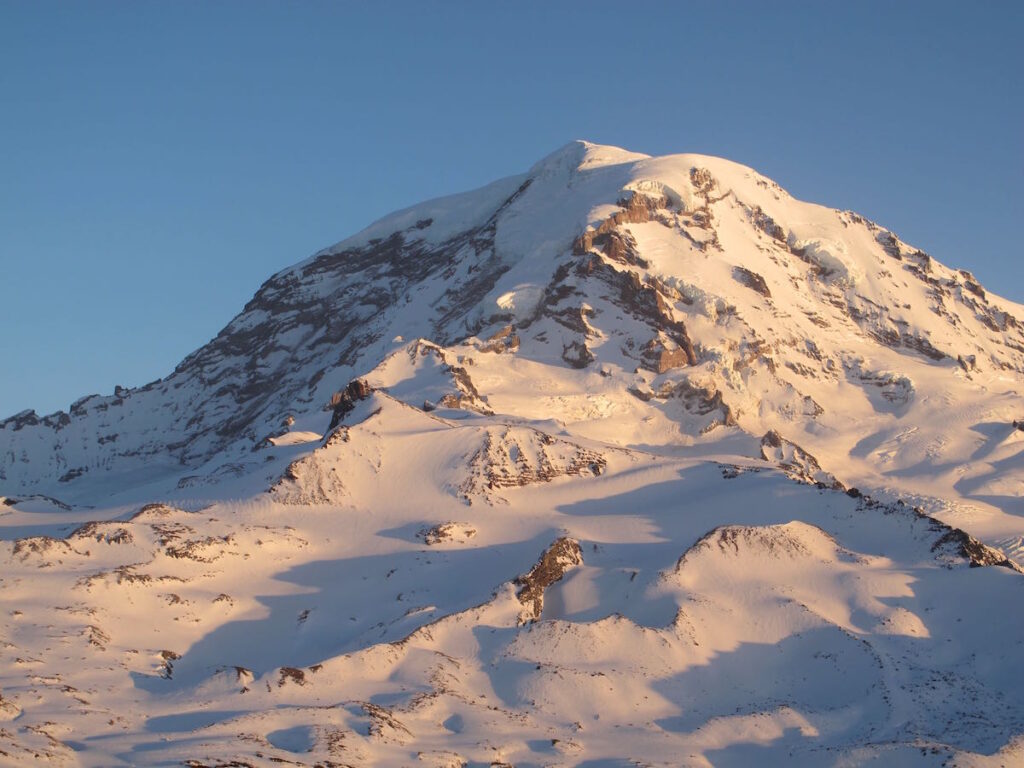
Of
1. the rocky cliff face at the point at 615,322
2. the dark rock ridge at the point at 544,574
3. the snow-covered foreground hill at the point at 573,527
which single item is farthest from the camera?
the rocky cliff face at the point at 615,322

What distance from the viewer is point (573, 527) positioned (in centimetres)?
7112

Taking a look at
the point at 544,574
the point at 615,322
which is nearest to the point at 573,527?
the point at 544,574

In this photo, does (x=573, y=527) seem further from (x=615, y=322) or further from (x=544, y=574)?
(x=615, y=322)

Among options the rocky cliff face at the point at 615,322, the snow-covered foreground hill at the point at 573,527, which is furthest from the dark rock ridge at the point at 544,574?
the rocky cliff face at the point at 615,322

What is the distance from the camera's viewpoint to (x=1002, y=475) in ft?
359

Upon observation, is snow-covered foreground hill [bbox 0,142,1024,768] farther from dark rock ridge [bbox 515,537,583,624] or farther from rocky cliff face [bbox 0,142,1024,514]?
rocky cliff face [bbox 0,142,1024,514]

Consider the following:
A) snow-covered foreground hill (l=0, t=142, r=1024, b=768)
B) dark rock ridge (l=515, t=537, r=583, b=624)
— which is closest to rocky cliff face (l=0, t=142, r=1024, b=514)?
snow-covered foreground hill (l=0, t=142, r=1024, b=768)

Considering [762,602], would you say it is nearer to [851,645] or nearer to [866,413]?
[851,645]

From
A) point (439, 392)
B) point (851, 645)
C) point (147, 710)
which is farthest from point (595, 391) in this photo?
point (147, 710)

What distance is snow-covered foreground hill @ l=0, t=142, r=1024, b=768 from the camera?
155ft

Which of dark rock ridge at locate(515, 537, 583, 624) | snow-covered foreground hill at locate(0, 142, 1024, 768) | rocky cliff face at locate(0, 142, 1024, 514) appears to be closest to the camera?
snow-covered foreground hill at locate(0, 142, 1024, 768)

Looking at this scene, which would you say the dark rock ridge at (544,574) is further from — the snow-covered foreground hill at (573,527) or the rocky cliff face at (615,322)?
the rocky cliff face at (615,322)

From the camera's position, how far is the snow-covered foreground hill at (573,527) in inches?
1860

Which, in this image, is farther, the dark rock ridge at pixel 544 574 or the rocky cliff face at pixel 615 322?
the rocky cliff face at pixel 615 322
